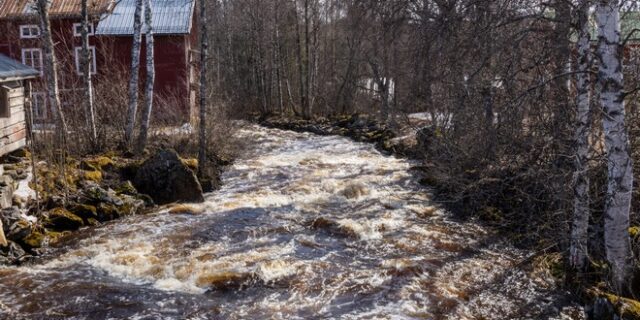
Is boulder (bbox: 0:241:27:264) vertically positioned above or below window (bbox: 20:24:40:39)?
below

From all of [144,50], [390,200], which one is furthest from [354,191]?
[144,50]

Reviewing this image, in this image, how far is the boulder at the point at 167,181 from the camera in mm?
14359

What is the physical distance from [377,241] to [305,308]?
3327 mm

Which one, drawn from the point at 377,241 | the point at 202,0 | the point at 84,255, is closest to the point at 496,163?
the point at 377,241

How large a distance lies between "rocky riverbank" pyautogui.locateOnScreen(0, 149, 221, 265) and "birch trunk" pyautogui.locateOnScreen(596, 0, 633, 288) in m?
9.44

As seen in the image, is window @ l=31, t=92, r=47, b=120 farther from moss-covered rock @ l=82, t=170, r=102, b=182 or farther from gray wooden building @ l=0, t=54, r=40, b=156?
moss-covered rock @ l=82, t=170, r=102, b=182

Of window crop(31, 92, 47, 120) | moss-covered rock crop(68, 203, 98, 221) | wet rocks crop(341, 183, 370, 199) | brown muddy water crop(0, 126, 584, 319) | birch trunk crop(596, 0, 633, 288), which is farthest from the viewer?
window crop(31, 92, 47, 120)

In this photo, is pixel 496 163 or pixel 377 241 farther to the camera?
pixel 377 241

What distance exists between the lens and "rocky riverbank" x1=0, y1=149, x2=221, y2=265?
35.8 ft

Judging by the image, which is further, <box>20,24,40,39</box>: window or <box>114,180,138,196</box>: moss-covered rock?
<box>20,24,40,39</box>: window

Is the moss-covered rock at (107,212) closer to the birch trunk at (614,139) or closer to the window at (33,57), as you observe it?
the birch trunk at (614,139)

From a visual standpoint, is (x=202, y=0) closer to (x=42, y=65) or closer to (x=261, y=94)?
(x=42, y=65)

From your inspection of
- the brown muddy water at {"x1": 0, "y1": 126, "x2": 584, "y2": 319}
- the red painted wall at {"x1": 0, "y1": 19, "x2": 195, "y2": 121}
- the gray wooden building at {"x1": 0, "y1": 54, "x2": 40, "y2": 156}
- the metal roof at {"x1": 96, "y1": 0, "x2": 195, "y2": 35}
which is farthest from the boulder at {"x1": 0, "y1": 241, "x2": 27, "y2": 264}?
the metal roof at {"x1": 96, "y1": 0, "x2": 195, "y2": 35}

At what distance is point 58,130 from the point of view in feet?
45.3
